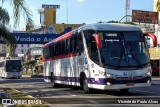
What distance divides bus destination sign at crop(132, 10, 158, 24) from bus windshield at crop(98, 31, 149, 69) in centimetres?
6141

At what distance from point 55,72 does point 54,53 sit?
128 cm

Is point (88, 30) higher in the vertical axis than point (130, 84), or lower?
higher

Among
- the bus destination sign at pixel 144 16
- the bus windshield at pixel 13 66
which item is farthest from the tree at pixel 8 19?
the bus destination sign at pixel 144 16

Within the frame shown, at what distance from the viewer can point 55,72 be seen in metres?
28.4

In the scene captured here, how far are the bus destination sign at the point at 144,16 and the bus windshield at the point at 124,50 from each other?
61408 mm

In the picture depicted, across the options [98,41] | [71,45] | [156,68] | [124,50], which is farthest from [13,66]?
[98,41]

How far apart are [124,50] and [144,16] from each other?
209 feet

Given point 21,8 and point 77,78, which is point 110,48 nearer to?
point 77,78

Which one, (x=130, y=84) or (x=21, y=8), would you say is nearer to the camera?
(x=21, y=8)

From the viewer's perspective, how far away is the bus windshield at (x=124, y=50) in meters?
18.8

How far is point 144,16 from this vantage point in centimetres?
8144

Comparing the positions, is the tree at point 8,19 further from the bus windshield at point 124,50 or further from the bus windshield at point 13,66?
the bus windshield at point 13,66

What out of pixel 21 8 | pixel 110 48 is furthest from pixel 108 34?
pixel 21 8

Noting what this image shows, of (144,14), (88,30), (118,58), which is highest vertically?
(144,14)
